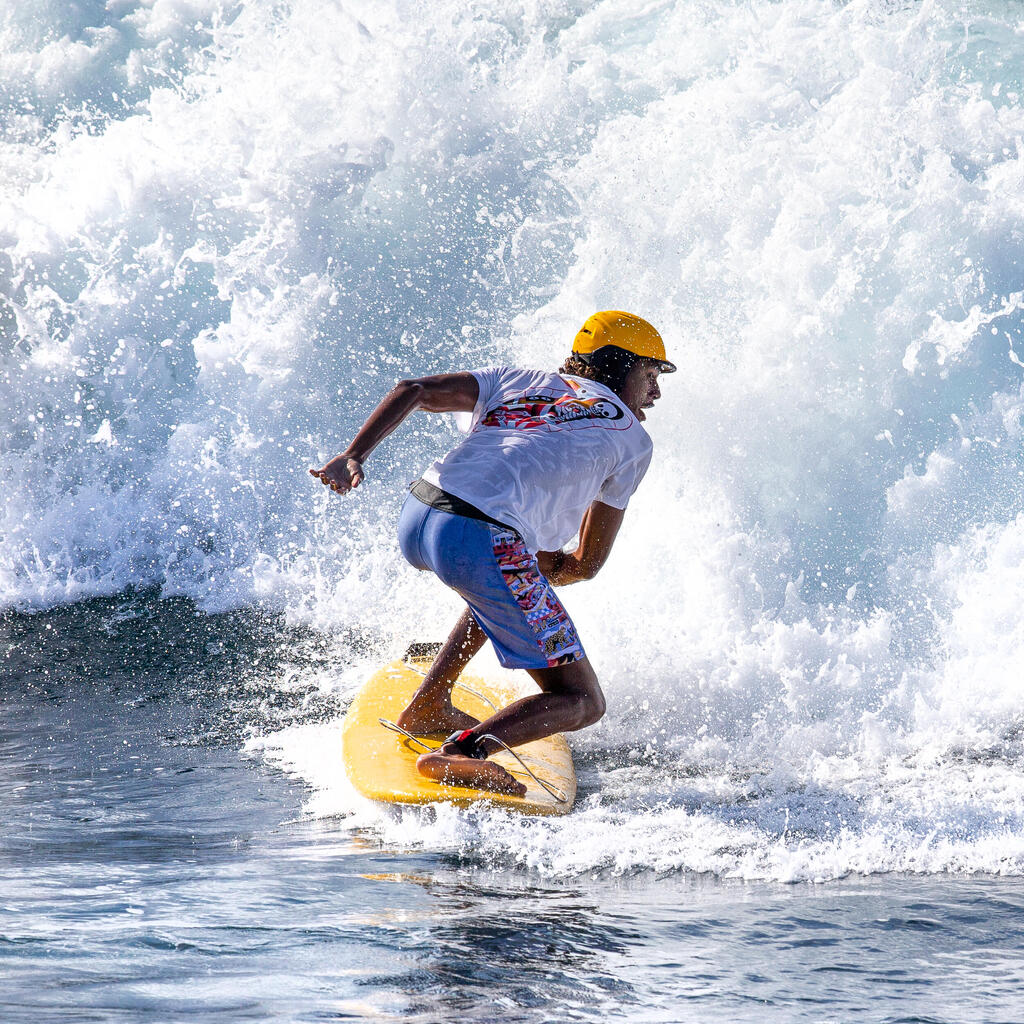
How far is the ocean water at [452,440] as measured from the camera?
235 centimetres

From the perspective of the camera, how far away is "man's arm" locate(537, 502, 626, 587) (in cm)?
348

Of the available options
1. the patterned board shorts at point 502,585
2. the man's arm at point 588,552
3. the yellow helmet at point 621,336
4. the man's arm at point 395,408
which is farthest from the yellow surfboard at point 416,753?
the yellow helmet at point 621,336

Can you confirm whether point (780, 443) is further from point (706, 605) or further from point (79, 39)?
point (79, 39)

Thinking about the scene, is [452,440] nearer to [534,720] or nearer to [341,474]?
[534,720]

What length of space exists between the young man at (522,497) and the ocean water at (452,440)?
328mm

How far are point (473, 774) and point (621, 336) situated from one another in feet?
4.59

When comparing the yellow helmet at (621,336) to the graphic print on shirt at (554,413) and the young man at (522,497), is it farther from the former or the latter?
the graphic print on shirt at (554,413)

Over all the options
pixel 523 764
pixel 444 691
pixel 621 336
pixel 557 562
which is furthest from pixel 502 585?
pixel 621 336

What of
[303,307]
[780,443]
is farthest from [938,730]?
[303,307]

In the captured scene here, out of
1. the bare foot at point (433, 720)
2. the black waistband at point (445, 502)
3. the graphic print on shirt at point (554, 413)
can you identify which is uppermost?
the graphic print on shirt at point (554, 413)

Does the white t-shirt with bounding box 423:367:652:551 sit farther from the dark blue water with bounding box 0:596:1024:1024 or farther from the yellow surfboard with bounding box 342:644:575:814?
the dark blue water with bounding box 0:596:1024:1024

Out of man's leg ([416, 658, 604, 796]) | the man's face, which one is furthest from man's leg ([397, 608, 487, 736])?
the man's face

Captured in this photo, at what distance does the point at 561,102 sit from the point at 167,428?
14.0 ft

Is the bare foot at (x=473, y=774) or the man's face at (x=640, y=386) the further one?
the man's face at (x=640, y=386)
